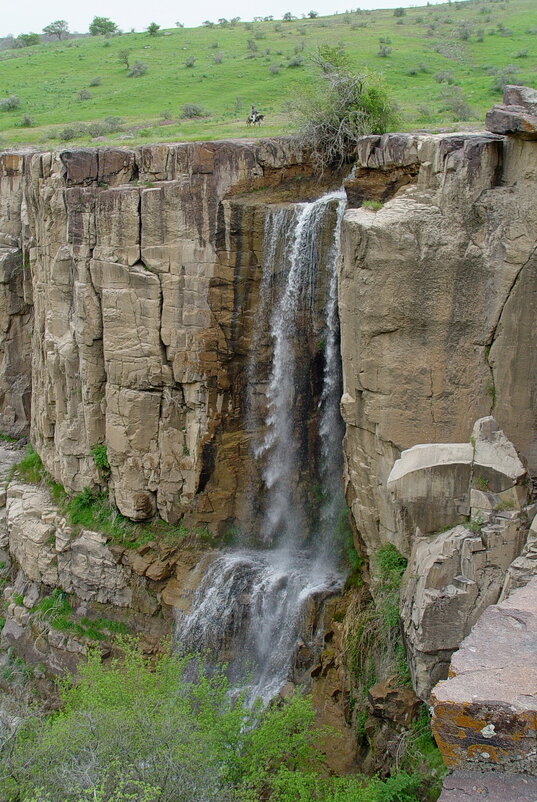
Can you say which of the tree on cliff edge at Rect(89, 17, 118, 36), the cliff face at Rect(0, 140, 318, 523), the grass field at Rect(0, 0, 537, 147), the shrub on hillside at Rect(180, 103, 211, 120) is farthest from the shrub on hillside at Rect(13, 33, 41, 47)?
the cliff face at Rect(0, 140, 318, 523)

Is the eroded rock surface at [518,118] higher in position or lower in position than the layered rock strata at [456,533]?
higher

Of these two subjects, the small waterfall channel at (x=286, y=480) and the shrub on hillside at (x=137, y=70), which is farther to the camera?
the shrub on hillside at (x=137, y=70)

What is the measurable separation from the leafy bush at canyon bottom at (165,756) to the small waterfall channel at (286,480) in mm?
3433

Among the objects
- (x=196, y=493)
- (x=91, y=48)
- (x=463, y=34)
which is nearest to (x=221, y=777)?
(x=196, y=493)

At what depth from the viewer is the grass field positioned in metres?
32.7

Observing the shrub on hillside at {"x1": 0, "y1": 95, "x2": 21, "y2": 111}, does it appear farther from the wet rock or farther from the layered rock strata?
the wet rock

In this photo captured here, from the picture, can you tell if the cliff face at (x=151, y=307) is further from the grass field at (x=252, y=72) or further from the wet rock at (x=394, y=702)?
the wet rock at (x=394, y=702)

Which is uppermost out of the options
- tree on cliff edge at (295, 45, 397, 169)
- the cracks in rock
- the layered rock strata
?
tree on cliff edge at (295, 45, 397, 169)

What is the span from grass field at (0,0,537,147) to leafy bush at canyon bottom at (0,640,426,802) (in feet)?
56.5

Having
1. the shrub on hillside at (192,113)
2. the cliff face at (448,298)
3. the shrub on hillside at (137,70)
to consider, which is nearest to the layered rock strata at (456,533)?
the cliff face at (448,298)

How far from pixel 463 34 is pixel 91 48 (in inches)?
1171

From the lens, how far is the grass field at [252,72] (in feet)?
107

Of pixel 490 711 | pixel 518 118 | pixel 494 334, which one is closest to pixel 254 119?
pixel 518 118

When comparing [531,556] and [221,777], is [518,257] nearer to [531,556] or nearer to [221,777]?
[531,556]
